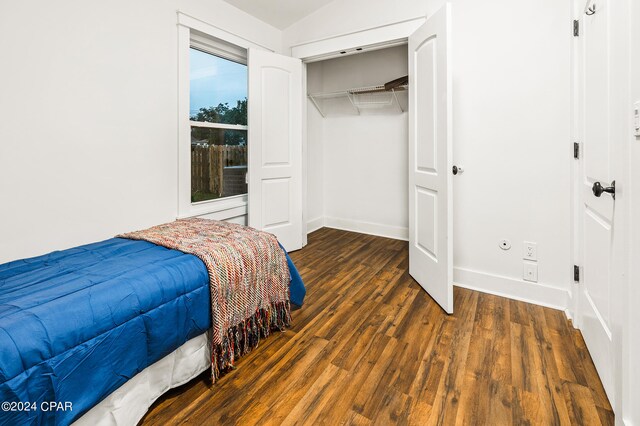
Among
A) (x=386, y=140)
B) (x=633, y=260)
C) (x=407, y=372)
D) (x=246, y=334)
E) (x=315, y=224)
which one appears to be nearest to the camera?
(x=633, y=260)

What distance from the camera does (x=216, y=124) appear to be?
10.1 ft

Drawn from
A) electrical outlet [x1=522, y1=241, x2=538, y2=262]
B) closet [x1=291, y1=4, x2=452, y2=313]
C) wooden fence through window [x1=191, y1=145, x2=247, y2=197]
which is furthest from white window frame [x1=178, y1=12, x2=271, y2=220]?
electrical outlet [x1=522, y1=241, x2=538, y2=262]

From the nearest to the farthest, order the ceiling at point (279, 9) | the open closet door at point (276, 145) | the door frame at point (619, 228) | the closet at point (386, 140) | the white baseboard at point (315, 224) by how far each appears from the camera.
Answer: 1. the door frame at point (619, 228)
2. the closet at point (386, 140)
3. the ceiling at point (279, 9)
4. the open closet door at point (276, 145)
5. the white baseboard at point (315, 224)

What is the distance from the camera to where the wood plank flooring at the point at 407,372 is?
138 cm

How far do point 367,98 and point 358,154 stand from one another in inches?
28.8

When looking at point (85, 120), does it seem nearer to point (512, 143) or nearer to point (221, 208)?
point (221, 208)

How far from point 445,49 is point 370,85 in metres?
2.09

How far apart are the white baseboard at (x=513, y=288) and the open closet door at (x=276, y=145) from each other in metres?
1.82

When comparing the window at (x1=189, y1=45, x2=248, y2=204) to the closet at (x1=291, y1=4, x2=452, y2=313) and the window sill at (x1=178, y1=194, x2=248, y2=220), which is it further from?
the closet at (x1=291, y1=4, x2=452, y2=313)

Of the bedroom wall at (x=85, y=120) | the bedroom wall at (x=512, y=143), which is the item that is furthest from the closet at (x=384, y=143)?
the bedroom wall at (x=85, y=120)

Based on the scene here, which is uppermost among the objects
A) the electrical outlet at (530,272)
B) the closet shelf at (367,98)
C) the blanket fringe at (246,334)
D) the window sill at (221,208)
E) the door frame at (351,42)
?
the door frame at (351,42)

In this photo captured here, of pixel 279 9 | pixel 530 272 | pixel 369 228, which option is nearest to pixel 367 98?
pixel 279 9

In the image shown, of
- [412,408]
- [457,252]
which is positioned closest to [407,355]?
[412,408]

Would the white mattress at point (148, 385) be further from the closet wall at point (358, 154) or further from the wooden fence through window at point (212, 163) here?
the closet wall at point (358, 154)
